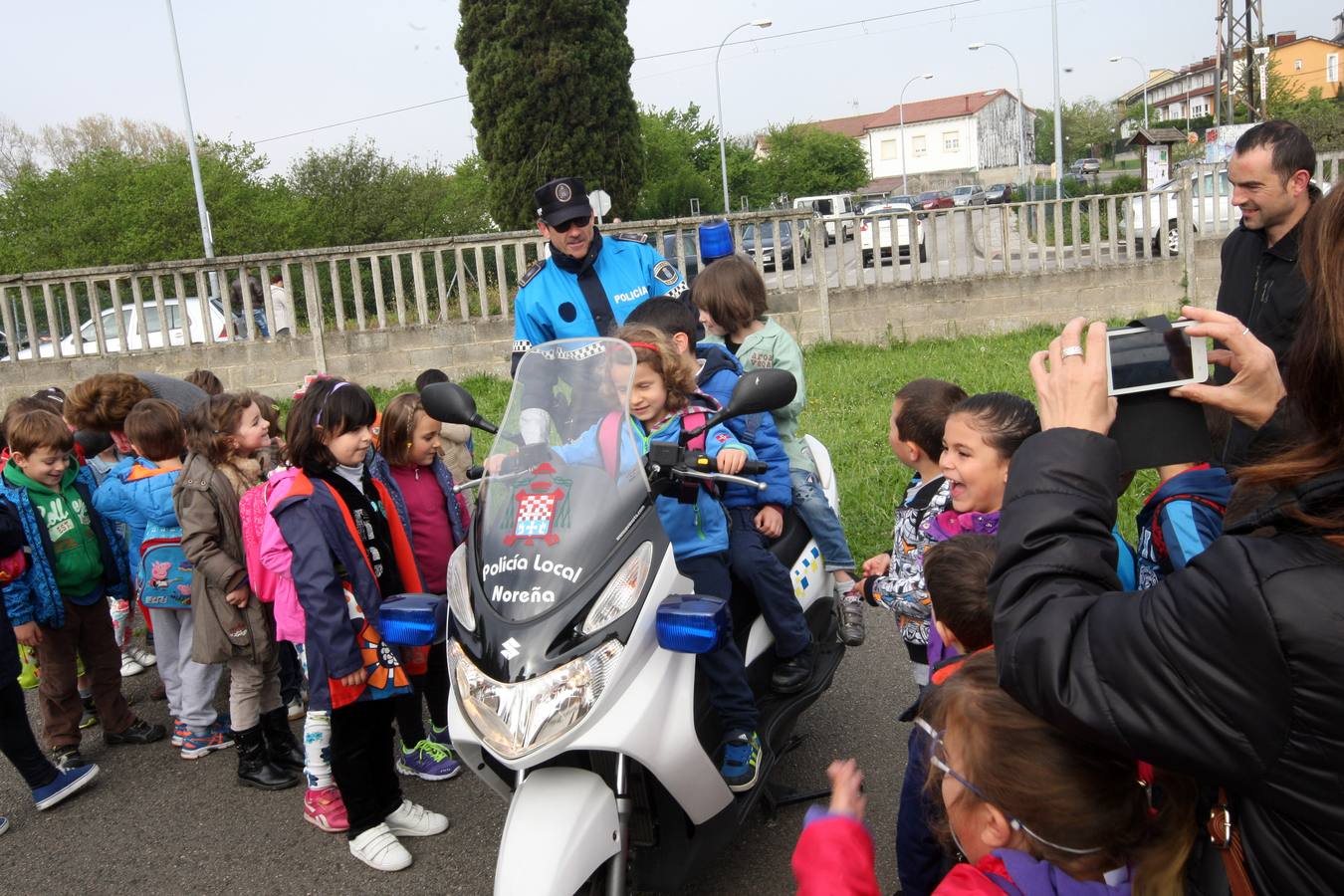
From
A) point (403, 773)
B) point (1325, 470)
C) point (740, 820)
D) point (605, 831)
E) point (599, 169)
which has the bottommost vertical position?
point (403, 773)

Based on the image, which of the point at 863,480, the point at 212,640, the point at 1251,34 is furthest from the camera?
the point at 1251,34

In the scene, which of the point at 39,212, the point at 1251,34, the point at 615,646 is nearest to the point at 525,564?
the point at 615,646

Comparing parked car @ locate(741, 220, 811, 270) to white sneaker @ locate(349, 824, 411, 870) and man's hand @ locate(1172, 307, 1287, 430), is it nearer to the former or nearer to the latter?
white sneaker @ locate(349, 824, 411, 870)

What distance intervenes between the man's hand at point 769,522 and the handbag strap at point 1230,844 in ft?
7.53

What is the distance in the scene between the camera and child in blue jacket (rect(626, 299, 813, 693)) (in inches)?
139

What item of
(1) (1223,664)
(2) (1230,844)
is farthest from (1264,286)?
(1) (1223,664)

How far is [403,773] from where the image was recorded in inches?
169

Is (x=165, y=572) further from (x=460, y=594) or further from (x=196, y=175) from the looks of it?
(x=196, y=175)

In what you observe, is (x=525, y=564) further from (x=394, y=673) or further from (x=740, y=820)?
(x=394, y=673)

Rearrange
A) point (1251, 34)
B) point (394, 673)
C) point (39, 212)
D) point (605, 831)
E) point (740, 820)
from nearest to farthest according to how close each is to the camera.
Answer: point (605, 831) → point (740, 820) → point (394, 673) → point (39, 212) → point (1251, 34)

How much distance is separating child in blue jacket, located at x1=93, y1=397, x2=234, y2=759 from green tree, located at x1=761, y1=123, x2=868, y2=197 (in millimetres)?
57906

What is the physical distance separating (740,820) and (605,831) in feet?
2.21

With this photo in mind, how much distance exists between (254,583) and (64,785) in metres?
1.15

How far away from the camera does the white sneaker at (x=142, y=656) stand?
5.74 metres
